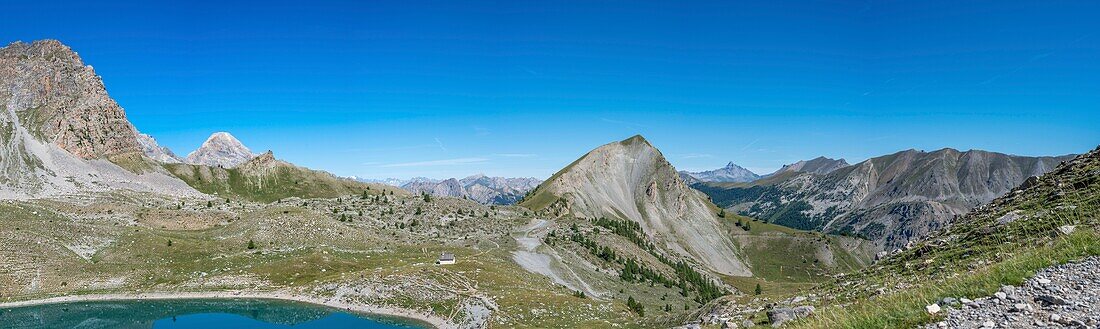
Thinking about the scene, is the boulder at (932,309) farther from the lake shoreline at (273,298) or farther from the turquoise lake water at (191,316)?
the turquoise lake water at (191,316)

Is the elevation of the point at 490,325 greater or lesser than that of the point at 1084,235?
lesser

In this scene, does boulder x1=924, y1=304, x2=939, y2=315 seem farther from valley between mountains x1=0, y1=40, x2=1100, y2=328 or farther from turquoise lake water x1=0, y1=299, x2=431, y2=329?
turquoise lake water x1=0, y1=299, x2=431, y2=329

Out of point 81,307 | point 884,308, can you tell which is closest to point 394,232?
point 81,307

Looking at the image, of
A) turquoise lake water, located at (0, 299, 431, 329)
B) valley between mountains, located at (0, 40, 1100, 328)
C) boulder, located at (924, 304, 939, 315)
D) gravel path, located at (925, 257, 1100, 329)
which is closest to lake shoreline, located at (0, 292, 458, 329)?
valley between mountains, located at (0, 40, 1100, 328)

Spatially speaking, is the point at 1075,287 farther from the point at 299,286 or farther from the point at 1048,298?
the point at 299,286

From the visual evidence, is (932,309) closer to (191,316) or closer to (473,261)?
(191,316)

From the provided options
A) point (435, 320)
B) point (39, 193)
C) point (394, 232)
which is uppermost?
point (39, 193)
